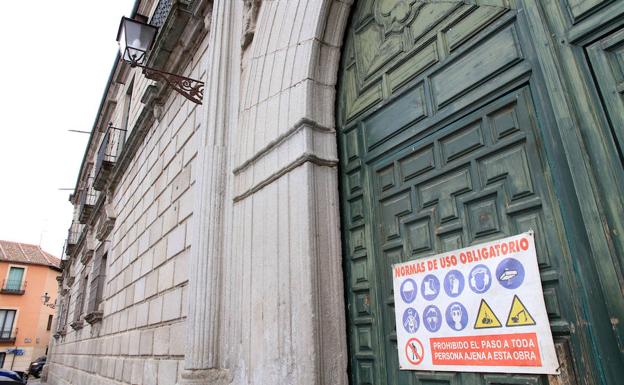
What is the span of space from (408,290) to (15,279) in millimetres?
39738

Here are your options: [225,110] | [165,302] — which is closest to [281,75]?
[225,110]

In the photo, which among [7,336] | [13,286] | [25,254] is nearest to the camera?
[7,336]

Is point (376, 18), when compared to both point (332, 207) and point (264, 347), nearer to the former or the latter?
point (332, 207)

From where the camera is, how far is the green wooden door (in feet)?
5.55

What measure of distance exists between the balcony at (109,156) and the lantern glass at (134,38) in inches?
162

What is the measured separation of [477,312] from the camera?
1.82 m

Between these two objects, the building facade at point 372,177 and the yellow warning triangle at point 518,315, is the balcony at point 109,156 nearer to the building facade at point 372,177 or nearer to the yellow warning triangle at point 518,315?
the building facade at point 372,177

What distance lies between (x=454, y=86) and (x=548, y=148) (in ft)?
2.08

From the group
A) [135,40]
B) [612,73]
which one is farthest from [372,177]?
[135,40]

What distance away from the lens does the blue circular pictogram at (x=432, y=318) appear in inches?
77.9

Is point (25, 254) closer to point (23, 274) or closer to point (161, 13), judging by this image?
point (23, 274)

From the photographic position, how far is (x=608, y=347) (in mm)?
1412

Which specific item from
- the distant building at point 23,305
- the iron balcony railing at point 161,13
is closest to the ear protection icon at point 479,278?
the iron balcony railing at point 161,13

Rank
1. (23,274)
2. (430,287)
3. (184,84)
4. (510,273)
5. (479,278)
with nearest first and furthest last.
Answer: (510,273) < (479,278) < (430,287) < (184,84) < (23,274)
